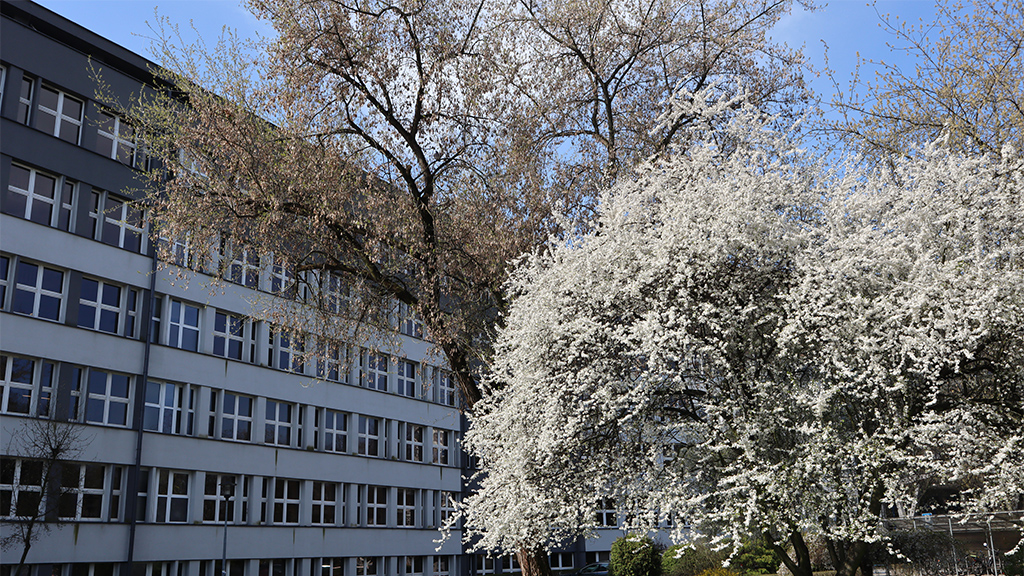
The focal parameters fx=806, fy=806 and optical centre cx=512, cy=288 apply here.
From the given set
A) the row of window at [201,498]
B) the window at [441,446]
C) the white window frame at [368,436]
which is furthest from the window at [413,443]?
the white window frame at [368,436]

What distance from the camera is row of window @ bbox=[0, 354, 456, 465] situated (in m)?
24.1

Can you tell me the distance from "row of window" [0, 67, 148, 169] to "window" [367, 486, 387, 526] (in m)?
18.3

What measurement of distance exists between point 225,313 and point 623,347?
2363cm

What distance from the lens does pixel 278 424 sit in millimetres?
33281

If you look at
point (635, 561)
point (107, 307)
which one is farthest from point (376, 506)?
point (107, 307)

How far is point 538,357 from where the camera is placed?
1174cm

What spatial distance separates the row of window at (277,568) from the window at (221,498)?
5.26 feet

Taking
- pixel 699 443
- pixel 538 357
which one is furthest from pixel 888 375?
pixel 538 357

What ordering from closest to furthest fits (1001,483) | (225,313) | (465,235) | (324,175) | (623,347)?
1. (1001,483)
2. (623,347)
3. (324,175)
4. (465,235)
5. (225,313)

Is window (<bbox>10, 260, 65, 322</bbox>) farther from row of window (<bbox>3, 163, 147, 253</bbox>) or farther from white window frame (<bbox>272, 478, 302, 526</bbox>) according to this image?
white window frame (<bbox>272, 478, 302, 526</bbox>)

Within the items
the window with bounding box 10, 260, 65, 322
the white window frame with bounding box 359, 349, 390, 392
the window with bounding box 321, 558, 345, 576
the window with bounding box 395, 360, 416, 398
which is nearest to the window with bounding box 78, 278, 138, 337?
the window with bounding box 10, 260, 65, 322

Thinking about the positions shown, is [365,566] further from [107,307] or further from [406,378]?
[107,307]

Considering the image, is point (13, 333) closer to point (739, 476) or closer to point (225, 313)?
point (225, 313)

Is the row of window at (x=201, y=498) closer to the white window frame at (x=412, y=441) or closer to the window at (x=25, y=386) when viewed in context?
the window at (x=25, y=386)
